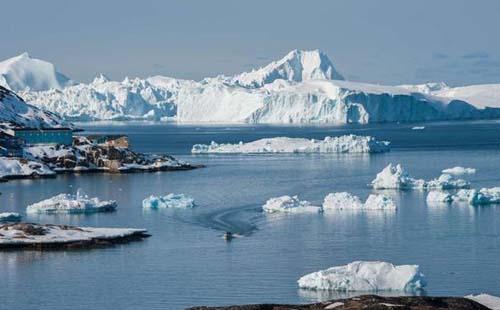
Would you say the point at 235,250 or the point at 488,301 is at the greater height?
the point at 488,301

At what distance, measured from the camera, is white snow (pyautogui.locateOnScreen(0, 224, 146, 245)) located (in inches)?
1335

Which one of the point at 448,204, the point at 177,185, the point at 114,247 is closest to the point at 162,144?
the point at 177,185

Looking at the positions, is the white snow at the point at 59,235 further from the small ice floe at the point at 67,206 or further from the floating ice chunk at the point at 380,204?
the floating ice chunk at the point at 380,204

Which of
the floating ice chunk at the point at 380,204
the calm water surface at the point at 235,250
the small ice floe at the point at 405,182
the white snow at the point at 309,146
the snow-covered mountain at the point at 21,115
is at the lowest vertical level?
the calm water surface at the point at 235,250

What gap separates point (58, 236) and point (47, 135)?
3571cm

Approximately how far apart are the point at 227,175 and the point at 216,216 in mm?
21030

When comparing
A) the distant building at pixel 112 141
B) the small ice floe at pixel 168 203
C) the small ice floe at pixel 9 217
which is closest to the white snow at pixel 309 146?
the distant building at pixel 112 141

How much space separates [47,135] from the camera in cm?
6925

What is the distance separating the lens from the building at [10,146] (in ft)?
213

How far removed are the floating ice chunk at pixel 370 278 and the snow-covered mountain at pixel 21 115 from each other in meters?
47.1

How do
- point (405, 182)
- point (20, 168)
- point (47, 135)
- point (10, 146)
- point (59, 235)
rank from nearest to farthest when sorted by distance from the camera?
point (59, 235) < point (405, 182) < point (20, 168) < point (10, 146) < point (47, 135)

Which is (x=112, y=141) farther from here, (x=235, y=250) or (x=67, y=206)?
(x=235, y=250)

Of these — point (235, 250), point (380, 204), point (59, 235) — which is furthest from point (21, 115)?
point (235, 250)

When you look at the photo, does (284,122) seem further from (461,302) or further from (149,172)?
(461,302)
